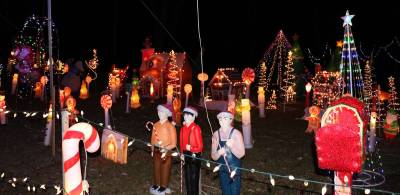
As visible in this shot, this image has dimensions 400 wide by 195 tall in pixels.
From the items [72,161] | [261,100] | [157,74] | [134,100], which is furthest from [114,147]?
[157,74]

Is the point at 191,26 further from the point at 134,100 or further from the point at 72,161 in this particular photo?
the point at 72,161

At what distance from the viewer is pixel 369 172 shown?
8836mm

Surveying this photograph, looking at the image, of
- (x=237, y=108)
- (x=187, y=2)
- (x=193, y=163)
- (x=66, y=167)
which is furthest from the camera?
(x=187, y=2)

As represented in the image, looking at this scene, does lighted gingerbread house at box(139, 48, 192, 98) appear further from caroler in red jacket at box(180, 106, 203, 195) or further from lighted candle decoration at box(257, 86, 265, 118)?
caroler in red jacket at box(180, 106, 203, 195)

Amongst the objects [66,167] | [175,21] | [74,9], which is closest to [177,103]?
[66,167]

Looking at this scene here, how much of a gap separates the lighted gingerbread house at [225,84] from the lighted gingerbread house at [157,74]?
2393 mm

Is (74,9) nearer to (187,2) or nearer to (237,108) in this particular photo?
(187,2)

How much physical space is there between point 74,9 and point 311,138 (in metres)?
30.5

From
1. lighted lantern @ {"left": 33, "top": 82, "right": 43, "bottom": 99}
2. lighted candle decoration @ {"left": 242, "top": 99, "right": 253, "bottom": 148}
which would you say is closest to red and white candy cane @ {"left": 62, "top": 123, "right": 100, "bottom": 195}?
lighted candle decoration @ {"left": 242, "top": 99, "right": 253, "bottom": 148}

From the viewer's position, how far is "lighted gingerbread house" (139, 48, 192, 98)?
68.4 feet

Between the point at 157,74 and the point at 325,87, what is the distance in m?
8.04

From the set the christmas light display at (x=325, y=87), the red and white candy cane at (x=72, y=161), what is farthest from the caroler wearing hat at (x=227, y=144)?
the christmas light display at (x=325, y=87)

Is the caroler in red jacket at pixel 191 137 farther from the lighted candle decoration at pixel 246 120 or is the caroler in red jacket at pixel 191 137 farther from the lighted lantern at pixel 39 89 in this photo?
the lighted lantern at pixel 39 89

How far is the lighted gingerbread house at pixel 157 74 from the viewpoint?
20.8 meters
